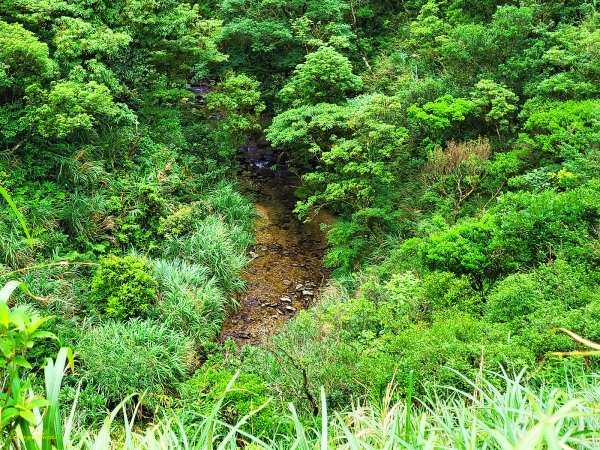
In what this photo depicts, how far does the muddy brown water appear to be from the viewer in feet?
25.1

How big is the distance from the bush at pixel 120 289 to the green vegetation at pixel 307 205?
0.03 m

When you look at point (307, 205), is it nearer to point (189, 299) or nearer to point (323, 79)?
point (189, 299)

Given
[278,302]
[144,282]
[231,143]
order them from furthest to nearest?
[231,143], [278,302], [144,282]

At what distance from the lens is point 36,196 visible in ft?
23.9

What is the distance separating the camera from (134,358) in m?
5.72

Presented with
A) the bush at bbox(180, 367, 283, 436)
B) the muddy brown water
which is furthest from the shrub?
the muddy brown water

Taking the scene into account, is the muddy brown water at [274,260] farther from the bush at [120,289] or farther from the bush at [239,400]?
the bush at [239,400]

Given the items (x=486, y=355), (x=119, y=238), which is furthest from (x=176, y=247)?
(x=486, y=355)

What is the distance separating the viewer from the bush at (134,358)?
18.0 feet

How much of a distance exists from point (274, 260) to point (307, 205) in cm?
158

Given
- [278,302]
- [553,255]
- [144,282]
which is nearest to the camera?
[553,255]

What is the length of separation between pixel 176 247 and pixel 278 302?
7.12ft

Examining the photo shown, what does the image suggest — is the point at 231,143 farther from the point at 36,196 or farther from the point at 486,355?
the point at 486,355

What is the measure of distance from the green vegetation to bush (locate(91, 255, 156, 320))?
34mm
